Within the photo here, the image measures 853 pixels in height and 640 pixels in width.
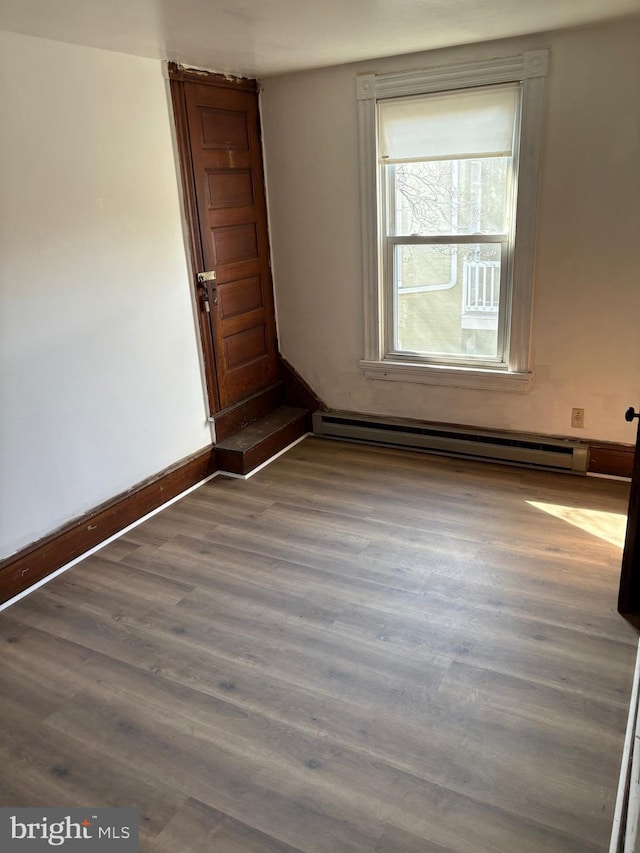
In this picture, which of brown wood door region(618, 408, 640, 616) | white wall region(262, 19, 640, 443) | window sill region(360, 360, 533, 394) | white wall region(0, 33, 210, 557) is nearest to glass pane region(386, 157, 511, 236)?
white wall region(262, 19, 640, 443)

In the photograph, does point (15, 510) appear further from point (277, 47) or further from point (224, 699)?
point (277, 47)

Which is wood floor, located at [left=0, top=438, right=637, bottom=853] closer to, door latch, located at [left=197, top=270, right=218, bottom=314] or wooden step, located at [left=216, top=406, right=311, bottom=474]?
wooden step, located at [left=216, top=406, right=311, bottom=474]

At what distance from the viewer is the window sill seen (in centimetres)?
368

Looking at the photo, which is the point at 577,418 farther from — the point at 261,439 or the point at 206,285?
the point at 206,285

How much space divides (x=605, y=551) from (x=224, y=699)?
1.78 metres

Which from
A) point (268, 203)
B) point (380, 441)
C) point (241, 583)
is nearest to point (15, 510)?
point (241, 583)

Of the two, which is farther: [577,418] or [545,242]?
[577,418]

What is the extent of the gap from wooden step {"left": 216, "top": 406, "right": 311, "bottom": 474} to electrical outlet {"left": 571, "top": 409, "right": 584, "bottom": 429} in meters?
1.69

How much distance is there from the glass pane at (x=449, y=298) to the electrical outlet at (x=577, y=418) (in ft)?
1.80

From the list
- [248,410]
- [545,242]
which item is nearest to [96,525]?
[248,410]

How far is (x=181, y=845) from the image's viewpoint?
1.68 metres

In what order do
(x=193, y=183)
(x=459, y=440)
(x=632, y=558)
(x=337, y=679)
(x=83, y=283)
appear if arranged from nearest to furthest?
1. (x=337, y=679)
2. (x=632, y=558)
3. (x=83, y=283)
4. (x=193, y=183)
5. (x=459, y=440)

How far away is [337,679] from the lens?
7.27ft

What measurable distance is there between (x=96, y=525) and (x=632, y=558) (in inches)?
92.9
